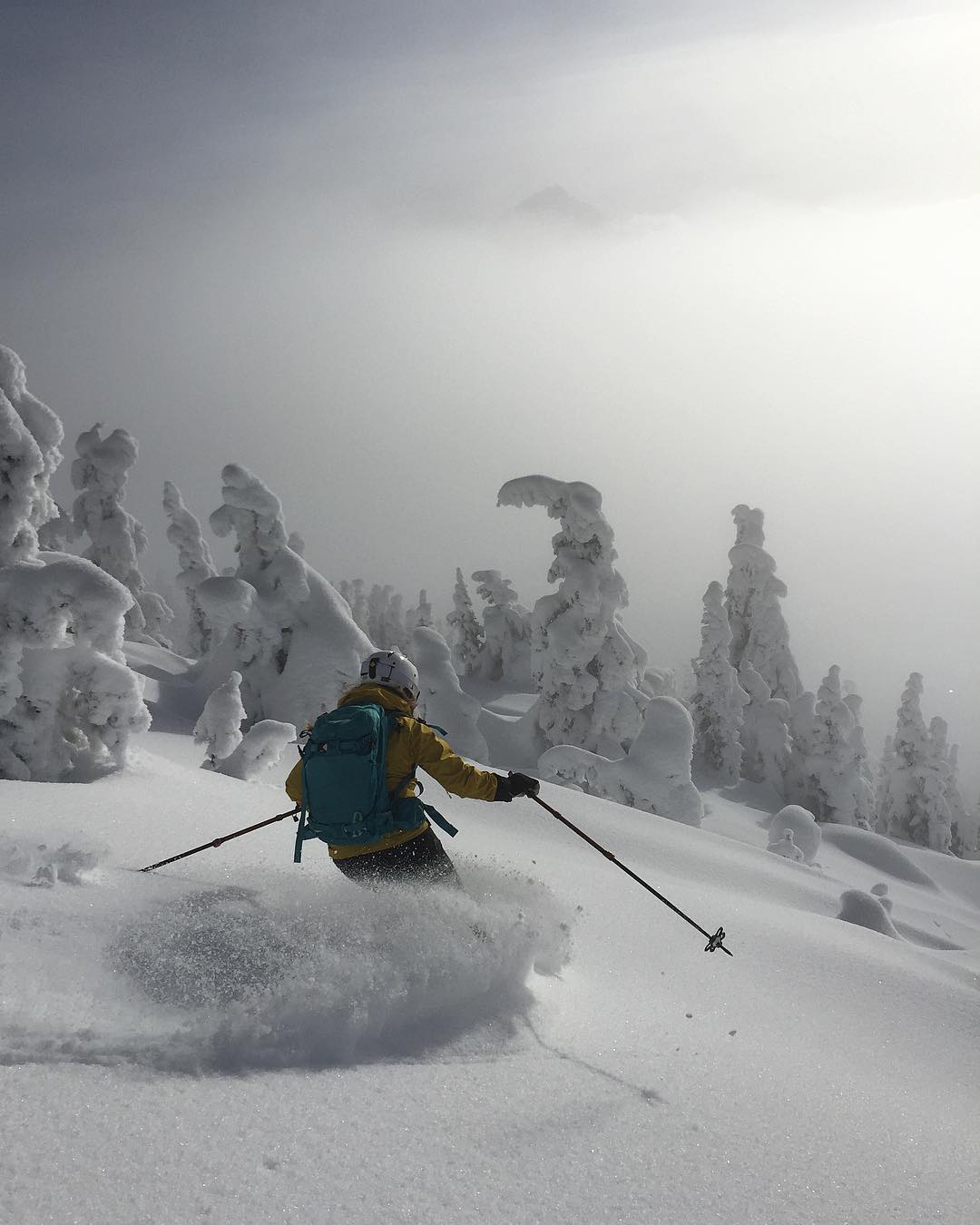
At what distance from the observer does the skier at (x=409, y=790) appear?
4.43m

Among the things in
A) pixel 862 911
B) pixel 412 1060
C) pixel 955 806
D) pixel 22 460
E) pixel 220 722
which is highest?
pixel 22 460

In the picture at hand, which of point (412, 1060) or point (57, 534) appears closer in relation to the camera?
point (412, 1060)

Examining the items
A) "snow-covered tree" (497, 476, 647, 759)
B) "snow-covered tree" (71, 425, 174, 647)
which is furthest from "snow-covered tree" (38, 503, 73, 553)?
"snow-covered tree" (497, 476, 647, 759)

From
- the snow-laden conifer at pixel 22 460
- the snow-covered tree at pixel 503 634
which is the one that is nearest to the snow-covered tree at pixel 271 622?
the snow-laden conifer at pixel 22 460

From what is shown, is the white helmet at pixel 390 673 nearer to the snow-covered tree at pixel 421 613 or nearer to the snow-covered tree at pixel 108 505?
the snow-covered tree at pixel 108 505

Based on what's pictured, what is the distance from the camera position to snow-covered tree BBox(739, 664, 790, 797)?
3838 cm

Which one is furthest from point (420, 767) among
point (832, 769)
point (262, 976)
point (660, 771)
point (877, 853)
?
point (832, 769)

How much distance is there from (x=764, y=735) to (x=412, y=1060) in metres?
38.6

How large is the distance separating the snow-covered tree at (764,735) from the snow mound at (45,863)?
123 ft

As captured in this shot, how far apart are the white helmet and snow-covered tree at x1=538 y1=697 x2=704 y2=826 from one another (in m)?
16.7

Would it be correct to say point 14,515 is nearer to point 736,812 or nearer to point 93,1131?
point 93,1131

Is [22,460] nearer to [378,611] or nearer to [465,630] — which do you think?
[465,630]

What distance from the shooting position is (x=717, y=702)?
3700cm

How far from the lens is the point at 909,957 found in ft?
26.3
